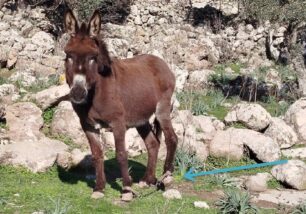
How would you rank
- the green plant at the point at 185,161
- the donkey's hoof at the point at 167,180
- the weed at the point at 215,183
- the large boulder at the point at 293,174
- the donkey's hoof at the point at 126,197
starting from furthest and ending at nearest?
the green plant at the point at 185,161
the large boulder at the point at 293,174
the weed at the point at 215,183
the donkey's hoof at the point at 167,180
the donkey's hoof at the point at 126,197

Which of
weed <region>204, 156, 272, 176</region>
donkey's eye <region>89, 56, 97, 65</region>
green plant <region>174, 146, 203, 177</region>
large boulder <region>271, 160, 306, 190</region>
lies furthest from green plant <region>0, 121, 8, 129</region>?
large boulder <region>271, 160, 306, 190</region>

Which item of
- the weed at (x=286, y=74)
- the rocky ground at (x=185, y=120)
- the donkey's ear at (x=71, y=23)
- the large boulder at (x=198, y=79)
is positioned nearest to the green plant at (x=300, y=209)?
the rocky ground at (x=185, y=120)

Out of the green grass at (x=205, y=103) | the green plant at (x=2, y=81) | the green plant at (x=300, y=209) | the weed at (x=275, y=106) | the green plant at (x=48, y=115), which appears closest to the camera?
the green plant at (x=300, y=209)

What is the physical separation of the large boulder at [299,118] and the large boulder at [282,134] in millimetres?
302

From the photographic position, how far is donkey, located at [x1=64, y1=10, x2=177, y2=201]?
649 cm

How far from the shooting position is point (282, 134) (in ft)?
36.3

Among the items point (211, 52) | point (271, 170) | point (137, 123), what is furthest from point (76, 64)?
point (211, 52)

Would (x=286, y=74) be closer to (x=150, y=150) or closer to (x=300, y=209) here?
(x=150, y=150)

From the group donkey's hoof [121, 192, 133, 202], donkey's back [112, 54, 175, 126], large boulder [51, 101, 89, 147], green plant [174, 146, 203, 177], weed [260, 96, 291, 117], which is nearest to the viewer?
donkey's hoof [121, 192, 133, 202]

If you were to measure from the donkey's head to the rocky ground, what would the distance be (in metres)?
2.31

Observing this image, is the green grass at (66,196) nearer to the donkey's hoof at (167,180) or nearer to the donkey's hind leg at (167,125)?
the donkey's hoof at (167,180)

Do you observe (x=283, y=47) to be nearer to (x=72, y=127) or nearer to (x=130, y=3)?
(x=130, y=3)

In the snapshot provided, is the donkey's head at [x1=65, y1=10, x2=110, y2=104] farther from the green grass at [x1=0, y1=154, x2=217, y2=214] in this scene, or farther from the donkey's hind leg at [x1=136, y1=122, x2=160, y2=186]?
the donkey's hind leg at [x1=136, y1=122, x2=160, y2=186]

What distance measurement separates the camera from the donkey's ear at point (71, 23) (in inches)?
258
